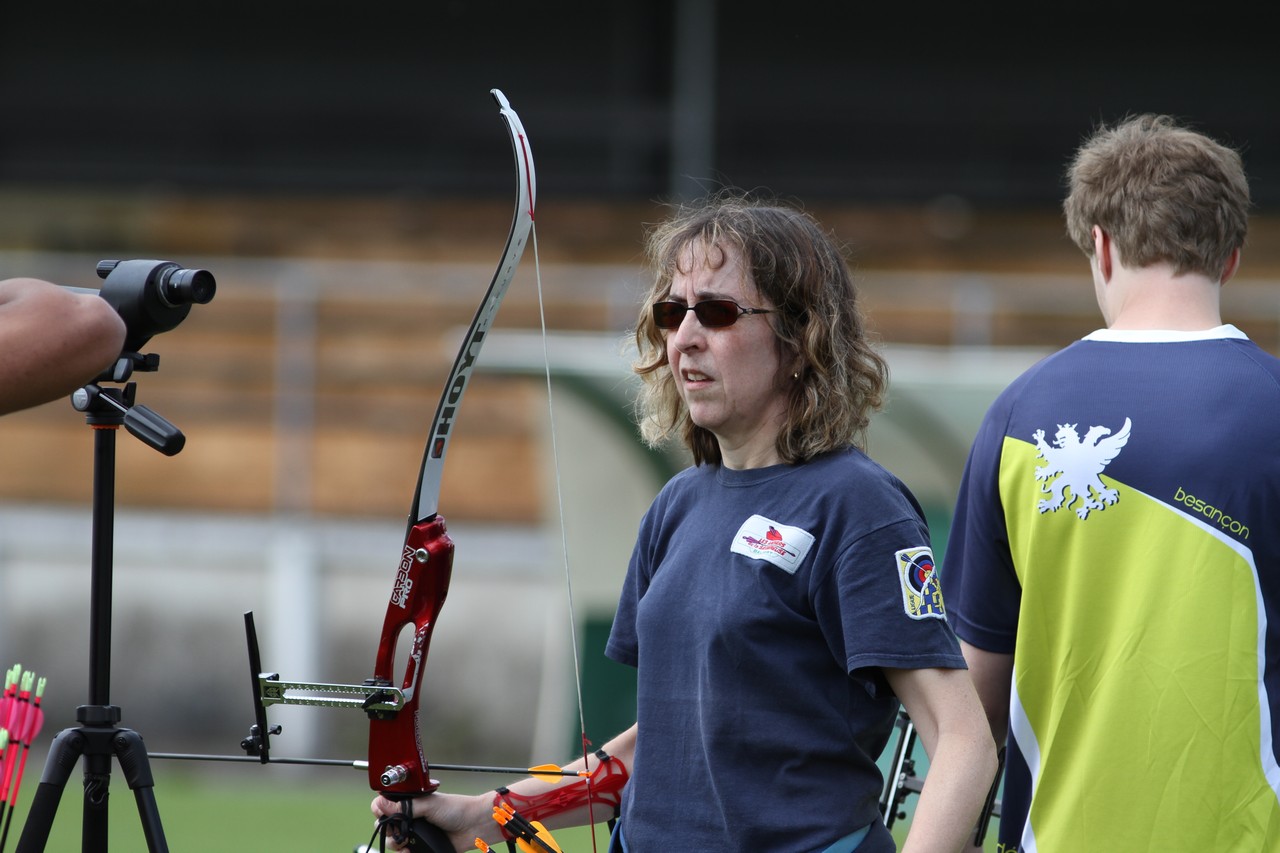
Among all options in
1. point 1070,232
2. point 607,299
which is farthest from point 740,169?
point 1070,232

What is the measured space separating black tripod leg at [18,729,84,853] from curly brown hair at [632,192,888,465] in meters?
0.93

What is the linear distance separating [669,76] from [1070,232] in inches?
302

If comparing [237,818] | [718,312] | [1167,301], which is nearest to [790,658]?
[718,312]

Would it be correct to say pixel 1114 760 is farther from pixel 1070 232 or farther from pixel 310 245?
pixel 310 245

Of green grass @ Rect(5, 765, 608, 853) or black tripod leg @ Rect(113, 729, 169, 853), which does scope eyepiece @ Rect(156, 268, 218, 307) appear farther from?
green grass @ Rect(5, 765, 608, 853)

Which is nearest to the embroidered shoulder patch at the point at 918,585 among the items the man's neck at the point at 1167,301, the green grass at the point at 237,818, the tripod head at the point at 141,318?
the man's neck at the point at 1167,301

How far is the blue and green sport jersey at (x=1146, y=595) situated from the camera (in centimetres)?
212

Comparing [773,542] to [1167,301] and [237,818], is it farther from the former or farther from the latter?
[237,818]

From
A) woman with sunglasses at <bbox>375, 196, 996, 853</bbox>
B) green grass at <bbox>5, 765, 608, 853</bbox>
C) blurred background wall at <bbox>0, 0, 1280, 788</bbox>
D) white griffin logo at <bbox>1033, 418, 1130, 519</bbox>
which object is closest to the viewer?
woman with sunglasses at <bbox>375, 196, 996, 853</bbox>

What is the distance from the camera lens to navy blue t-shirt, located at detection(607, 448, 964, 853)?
1.92 meters

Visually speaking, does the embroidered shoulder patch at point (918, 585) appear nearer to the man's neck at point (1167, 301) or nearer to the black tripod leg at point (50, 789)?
the man's neck at point (1167, 301)

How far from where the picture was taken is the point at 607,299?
29.0 feet

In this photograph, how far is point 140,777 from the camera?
85.8 inches

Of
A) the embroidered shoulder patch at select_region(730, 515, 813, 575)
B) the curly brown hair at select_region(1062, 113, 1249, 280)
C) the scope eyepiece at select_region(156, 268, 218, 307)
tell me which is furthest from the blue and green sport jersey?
the scope eyepiece at select_region(156, 268, 218, 307)
